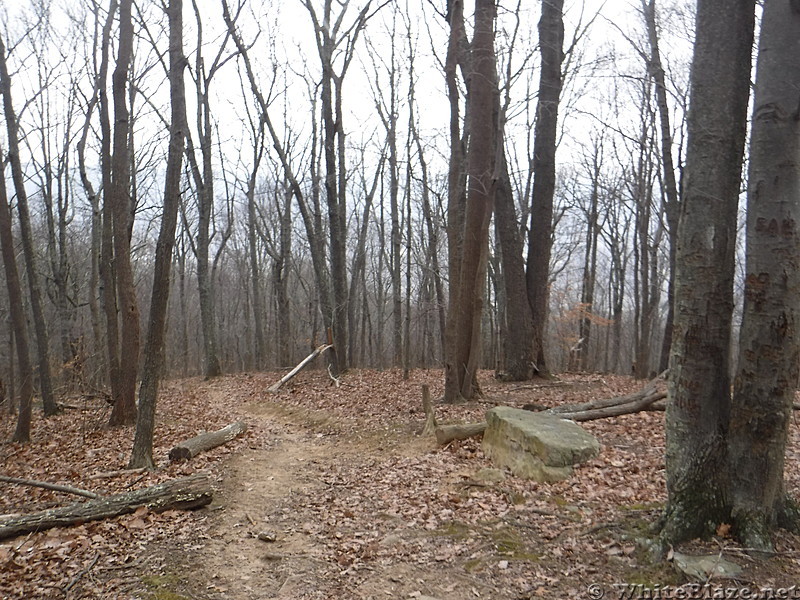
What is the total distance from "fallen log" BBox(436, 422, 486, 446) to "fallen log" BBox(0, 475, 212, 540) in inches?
133

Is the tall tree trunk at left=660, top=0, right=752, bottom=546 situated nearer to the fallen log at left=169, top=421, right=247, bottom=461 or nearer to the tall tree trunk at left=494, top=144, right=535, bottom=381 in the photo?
the fallen log at left=169, top=421, right=247, bottom=461

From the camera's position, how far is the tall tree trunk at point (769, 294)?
12.9 ft

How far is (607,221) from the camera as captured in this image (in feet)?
97.9

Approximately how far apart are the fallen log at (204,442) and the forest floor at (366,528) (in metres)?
0.16

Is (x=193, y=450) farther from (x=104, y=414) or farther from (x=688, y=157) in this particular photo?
(x=688, y=157)

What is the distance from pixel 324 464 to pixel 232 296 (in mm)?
37681

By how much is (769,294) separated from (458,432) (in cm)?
517

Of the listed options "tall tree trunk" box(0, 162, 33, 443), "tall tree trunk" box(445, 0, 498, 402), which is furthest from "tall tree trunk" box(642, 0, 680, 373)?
"tall tree trunk" box(0, 162, 33, 443)

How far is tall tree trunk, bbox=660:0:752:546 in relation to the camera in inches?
164

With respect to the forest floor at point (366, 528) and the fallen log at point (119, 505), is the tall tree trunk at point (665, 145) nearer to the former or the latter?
the forest floor at point (366, 528)

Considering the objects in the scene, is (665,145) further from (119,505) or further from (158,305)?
(119,505)

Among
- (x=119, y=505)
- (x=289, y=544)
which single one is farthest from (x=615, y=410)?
(x=119, y=505)

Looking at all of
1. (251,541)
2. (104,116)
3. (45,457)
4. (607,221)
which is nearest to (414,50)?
(104,116)

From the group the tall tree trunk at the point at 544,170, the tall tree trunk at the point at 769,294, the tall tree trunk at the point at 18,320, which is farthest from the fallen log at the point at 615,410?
the tall tree trunk at the point at 18,320
